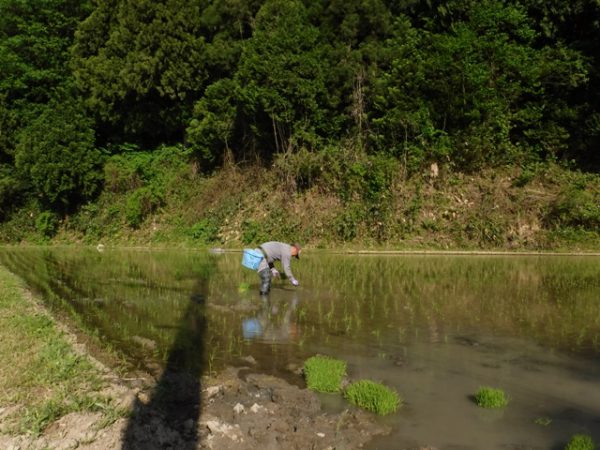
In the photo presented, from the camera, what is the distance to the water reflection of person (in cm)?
866

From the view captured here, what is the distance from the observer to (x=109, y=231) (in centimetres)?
2919

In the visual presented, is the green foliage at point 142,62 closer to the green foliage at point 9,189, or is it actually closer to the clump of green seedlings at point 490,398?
the green foliage at point 9,189

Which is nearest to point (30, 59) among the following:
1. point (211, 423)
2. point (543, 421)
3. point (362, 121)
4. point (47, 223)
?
point (47, 223)

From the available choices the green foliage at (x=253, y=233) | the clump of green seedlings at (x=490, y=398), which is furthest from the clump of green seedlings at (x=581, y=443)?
the green foliage at (x=253, y=233)

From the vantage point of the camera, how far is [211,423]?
504cm

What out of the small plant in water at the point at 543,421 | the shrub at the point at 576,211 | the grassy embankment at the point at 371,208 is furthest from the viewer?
the grassy embankment at the point at 371,208

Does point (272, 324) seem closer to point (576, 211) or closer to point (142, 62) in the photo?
point (576, 211)

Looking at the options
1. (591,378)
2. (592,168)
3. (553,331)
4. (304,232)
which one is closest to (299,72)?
(304,232)

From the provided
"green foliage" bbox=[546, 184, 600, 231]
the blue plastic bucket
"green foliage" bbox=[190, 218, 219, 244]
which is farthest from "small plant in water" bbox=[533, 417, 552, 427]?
"green foliage" bbox=[190, 218, 219, 244]

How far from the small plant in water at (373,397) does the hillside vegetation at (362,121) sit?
1621 cm

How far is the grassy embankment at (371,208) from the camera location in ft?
69.6

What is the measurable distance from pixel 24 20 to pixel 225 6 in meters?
13.5

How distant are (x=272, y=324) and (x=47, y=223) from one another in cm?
2501

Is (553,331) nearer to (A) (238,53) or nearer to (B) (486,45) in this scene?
(B) (486,45)
